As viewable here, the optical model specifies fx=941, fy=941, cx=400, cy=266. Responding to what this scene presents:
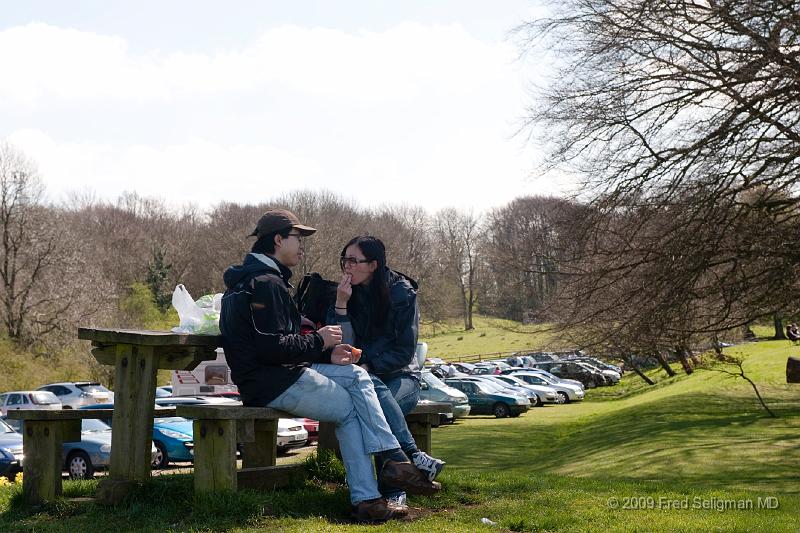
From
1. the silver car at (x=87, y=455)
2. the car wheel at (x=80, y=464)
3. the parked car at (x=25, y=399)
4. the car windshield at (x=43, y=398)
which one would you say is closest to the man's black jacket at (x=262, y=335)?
the silver car at (x=87, y=455)

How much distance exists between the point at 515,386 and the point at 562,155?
26.4m

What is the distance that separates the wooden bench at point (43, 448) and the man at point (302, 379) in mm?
1849

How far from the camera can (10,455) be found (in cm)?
1833

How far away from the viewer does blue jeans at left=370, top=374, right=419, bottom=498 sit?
22.3 ft

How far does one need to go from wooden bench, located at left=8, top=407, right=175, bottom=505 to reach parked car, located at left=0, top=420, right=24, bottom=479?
1163 cm

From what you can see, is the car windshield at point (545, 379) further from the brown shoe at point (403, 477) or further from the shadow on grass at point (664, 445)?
the brown shoe at point (403, 477)

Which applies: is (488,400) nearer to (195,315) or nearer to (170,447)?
(170,447)

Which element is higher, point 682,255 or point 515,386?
point 682,255

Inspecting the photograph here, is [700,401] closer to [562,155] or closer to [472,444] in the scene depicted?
[472,444]

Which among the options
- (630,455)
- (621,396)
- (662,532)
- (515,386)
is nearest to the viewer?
(662,532)

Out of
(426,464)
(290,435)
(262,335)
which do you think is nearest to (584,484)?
(426,464)

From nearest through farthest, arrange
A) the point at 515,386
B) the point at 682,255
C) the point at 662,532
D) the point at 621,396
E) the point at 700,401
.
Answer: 1. the point at 662,532
2. the point at 682,255
3. the point at 700,401
4. the point at 515,386
5. the point at 621,396

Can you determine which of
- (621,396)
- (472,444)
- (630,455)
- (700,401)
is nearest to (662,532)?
(630,455)

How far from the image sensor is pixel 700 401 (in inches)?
1142
